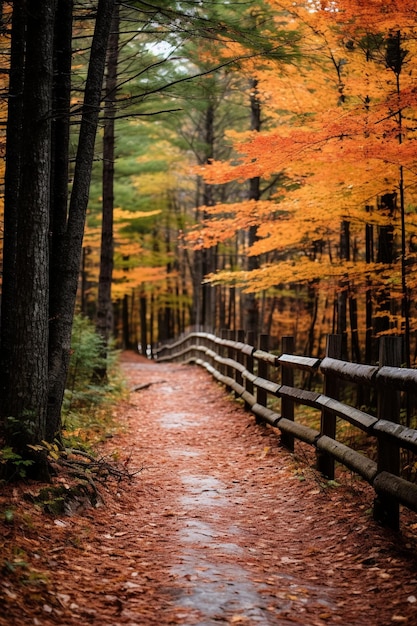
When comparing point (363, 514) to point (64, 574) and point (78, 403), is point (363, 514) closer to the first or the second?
point (64, 574)

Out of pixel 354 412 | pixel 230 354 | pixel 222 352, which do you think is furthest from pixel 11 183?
pixel 222 352

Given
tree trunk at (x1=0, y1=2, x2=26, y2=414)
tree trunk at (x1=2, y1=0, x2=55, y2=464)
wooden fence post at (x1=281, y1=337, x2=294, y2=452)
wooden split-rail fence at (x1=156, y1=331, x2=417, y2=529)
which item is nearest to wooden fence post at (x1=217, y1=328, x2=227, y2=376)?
wooden split-rail fence at (x1=156, y1=331, x2=417, y2=529)

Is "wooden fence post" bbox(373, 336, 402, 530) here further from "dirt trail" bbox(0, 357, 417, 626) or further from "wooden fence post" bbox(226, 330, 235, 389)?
"wooden fence post" bbox(226, 330, 235, 389)

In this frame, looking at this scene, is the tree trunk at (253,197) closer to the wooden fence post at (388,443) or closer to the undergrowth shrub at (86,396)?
the undergrowth shrub at (86,396)

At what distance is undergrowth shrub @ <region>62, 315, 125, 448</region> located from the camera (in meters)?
8.69

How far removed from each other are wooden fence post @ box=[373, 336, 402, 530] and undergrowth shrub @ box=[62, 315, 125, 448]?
392 centimetres

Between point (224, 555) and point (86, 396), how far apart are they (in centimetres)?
645

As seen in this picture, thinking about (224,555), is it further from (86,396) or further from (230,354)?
(230,354)

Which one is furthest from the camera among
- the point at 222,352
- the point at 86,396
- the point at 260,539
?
the point at 222,352

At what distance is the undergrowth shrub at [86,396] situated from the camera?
28.5 feet

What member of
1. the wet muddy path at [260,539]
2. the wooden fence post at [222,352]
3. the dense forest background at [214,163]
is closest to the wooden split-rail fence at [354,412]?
the wet muddy path at [260,539]

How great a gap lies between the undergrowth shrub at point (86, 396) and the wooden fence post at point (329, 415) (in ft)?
9.89

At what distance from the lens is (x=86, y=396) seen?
34.7 ft

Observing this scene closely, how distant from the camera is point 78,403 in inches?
416
